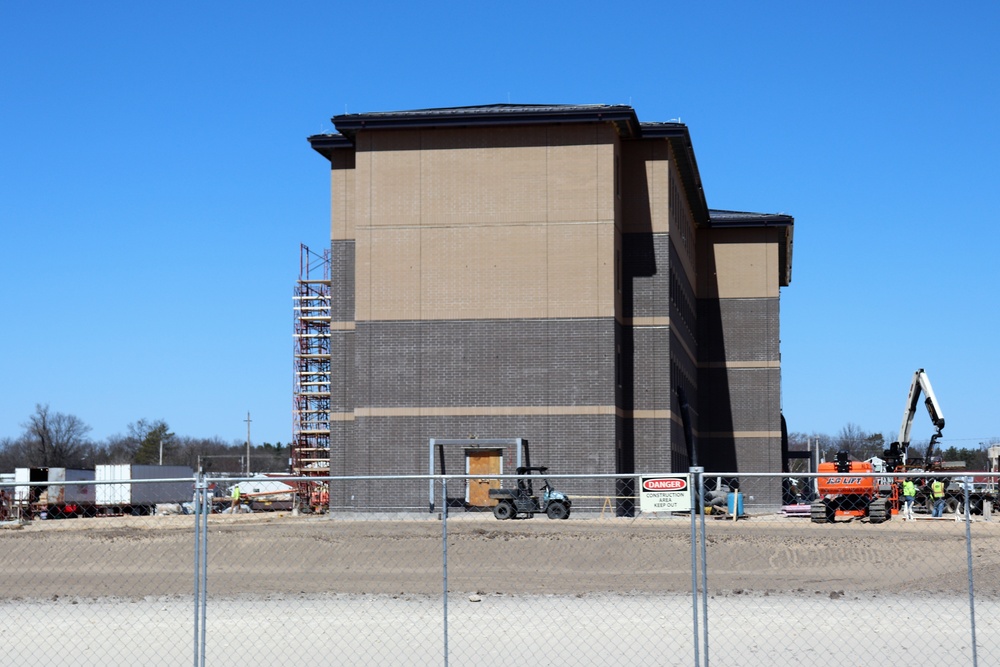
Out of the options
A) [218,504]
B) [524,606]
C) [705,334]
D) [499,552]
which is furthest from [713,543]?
[218,504]

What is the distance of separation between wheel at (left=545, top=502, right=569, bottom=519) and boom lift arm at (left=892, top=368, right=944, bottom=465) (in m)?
19.0

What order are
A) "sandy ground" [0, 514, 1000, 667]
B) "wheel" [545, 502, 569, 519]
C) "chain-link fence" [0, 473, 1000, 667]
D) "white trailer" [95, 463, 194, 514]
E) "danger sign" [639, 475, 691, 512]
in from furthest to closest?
"white trailer" [95, 463, 194, 514] → "wheel" [545, 502, 569, 519] → "sandy ground" [0, 514, 1000, 667] → "chain-link fence" [0, 473, 1000, 667] → "danger sign" [639, 475, 691, 512]

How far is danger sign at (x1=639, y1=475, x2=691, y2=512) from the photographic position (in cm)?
1339

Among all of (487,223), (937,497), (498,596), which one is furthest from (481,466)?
(498,596)

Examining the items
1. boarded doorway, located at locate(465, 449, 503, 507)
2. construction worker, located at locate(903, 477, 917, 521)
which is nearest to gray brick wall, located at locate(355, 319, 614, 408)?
boarded doorway, located at locate(465, 449, 503, 507)

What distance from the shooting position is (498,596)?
22.2m

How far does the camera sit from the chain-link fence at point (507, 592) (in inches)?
625

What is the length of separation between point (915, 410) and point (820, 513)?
19.9 metres

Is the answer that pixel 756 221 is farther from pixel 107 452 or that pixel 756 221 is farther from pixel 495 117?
pixel 107 452

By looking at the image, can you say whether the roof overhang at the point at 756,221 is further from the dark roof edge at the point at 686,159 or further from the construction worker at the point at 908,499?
the construction worker at the point at 908,499

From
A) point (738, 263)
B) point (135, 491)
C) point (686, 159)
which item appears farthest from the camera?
point (738, 263)

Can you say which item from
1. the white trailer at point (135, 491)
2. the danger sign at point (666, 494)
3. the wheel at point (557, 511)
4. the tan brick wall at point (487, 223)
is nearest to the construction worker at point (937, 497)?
the wheel at point (557, 511)

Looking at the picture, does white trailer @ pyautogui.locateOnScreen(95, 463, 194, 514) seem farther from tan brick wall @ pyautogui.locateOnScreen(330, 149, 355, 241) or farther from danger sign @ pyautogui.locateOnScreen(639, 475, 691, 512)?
danger sign @ pyautogui.locateOnScreen(639, 475, 691, 512)

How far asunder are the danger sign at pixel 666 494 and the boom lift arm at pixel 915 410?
41.7m
